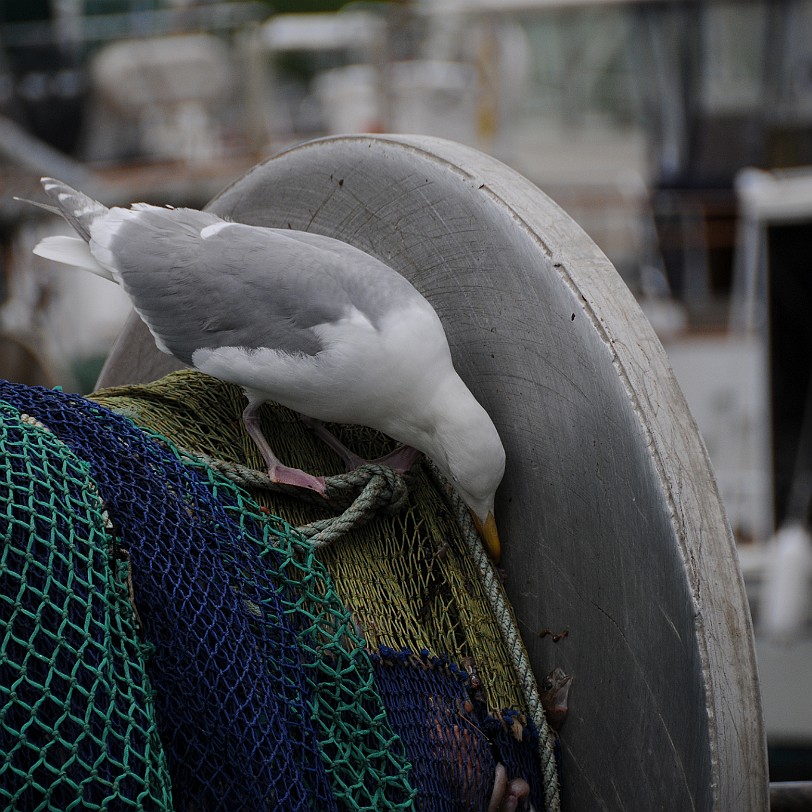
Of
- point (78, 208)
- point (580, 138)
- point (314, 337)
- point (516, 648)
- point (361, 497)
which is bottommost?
point (580, 138)

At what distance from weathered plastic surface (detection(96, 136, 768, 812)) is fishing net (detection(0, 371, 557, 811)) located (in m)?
0.11

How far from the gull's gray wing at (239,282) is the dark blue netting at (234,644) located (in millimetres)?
315

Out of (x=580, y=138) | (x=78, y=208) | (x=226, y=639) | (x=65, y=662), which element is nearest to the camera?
(x=65, y=662)

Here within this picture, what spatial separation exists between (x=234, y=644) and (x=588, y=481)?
21.6 inches

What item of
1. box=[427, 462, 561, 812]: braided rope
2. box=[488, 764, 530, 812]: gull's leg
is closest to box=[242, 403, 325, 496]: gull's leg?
box=[427, 462, 561, 812]: braided rope

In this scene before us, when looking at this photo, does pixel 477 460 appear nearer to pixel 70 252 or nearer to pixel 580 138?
pixel 70 252

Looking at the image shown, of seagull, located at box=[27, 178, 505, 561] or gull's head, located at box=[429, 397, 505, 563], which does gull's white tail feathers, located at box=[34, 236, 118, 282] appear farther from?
gull's head, located at box=[429, 397, 505, 563]

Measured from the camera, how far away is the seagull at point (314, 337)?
1.63 m

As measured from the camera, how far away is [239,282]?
5.64ft

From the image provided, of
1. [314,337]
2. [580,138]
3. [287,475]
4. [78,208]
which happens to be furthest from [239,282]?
[580,138]

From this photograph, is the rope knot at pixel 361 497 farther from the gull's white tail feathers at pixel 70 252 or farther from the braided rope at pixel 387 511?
the gull's white tail feathers at pixel 70 252

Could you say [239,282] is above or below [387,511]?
above

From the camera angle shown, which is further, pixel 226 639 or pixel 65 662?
pixel 226 639

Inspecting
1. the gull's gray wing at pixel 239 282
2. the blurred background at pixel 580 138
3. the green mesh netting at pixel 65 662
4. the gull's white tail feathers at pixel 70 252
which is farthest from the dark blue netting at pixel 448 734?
the blurred background at pixel 580 138
